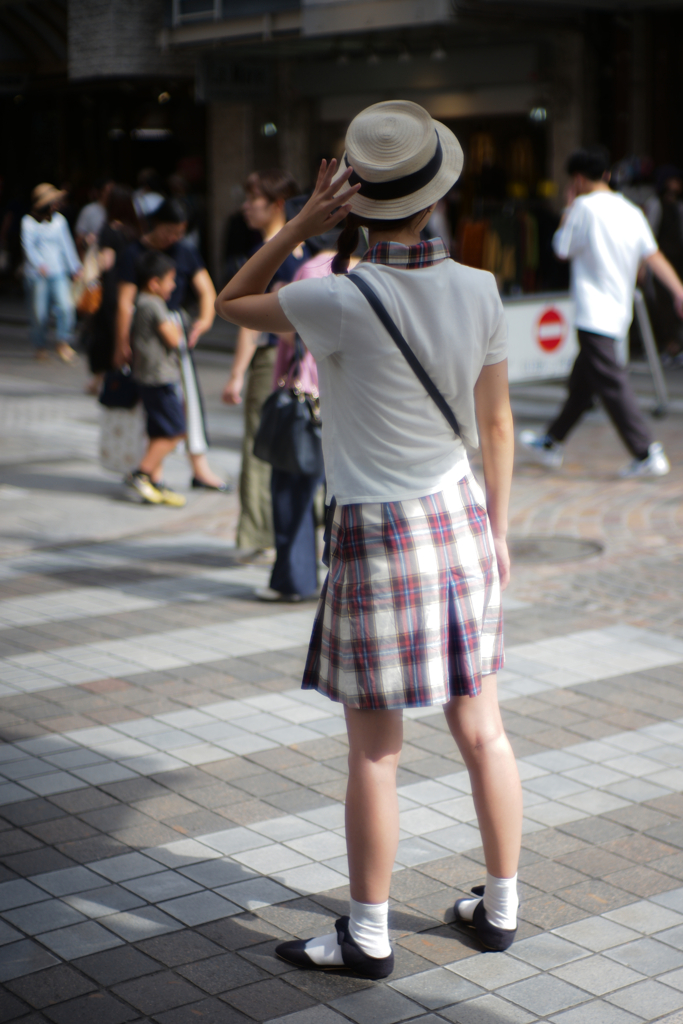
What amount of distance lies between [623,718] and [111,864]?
6.36 feet

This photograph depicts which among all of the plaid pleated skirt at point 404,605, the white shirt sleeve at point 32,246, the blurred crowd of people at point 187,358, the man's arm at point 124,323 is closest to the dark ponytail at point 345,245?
the plaid pleated skirt at point 404,605

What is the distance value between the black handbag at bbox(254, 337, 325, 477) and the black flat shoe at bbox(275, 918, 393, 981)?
9.49ft

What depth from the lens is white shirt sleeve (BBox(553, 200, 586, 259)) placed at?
8.78 metres

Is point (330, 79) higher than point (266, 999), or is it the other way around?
point (330, 79)

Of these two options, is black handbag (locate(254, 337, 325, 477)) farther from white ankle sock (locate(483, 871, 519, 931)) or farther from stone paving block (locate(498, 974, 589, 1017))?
stone paving block (locate(498, 974, 589, 1017))

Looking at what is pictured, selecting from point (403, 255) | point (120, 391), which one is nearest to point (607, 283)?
point (120, 391)

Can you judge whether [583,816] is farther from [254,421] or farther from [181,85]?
[181,85]

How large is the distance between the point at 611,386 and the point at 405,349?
6176 millimetres

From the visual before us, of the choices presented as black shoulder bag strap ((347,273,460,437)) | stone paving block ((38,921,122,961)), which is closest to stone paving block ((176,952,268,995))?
stone paving block ((38,921,122,961))

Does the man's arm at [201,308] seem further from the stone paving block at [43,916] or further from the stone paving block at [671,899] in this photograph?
the stone paving block at [671,899]

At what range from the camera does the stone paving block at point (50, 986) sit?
2.82 metres

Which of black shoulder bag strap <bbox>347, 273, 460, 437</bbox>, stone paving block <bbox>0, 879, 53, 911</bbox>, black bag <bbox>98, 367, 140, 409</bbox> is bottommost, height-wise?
stone paving block <bbox>0, 879, 53, 911</bbox>

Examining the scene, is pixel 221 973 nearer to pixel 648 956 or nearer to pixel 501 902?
pixel 501 902

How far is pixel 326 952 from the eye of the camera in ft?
9.68
